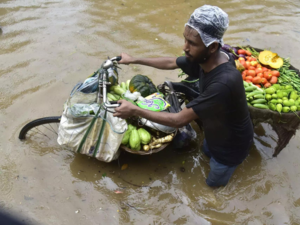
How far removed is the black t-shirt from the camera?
192cm

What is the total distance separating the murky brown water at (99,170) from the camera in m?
2.94

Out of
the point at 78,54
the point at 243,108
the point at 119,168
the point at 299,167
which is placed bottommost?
the point at 299,167

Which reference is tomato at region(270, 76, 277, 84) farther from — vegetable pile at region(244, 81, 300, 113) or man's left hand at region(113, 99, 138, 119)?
man's left hand at region(113, 99, 138, 119)

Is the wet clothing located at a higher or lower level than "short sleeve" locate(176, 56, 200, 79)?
lower

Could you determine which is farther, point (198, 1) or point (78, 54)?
point (198, 1)

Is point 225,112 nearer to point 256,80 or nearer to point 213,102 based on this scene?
point 213,102

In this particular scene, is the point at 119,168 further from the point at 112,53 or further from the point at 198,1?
the point at 198,1

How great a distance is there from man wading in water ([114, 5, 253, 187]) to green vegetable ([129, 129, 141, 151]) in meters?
0.58

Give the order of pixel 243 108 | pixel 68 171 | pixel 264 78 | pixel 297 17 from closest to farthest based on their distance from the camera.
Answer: pixel 243 108, pixel 68 171, pixel 264 78, pixel 297 17

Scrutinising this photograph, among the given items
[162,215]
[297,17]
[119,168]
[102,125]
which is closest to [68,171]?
[119,168]

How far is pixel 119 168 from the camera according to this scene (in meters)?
3.29

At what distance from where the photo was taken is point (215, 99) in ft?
6.37

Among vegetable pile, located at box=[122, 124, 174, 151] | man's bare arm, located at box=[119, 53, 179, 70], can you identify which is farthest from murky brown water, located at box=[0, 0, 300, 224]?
man's bare arm, located at box=[119, 53, 179, 70]

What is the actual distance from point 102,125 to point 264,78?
2.52m
